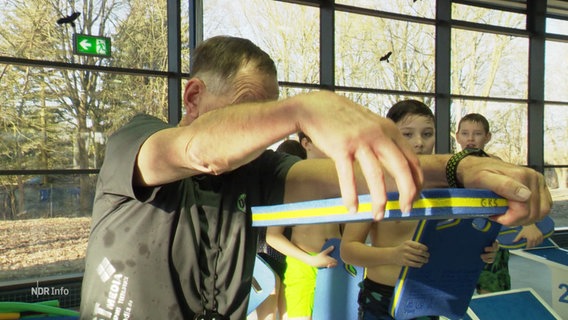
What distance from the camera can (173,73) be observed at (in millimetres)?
5676

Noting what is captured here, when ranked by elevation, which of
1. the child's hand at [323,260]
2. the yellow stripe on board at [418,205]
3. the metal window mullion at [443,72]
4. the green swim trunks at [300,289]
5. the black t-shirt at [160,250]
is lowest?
the green swim trunks at [300,289]

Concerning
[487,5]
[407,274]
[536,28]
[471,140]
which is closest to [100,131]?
[471,140]

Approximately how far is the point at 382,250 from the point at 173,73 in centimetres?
415

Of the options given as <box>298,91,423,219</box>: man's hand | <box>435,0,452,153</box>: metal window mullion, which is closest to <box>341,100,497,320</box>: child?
<box>298,91,423,219</box>: man's hand

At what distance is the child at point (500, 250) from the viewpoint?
2.54 m

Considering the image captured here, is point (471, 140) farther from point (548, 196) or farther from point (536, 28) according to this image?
point (536, 28)

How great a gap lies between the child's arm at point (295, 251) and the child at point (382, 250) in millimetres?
578

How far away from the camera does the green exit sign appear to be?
5277 millimetres

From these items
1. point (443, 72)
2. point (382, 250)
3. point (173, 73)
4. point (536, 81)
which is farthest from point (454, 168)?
point (536, 81)

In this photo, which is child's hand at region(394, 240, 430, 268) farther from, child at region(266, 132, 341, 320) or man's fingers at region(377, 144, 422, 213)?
child at region(266, 132, 341, 320)

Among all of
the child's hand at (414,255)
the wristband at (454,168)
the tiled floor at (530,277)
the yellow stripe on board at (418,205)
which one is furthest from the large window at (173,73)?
the yellow stripe on board at (418,205)

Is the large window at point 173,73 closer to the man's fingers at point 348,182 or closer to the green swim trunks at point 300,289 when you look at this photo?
the green swim trunks at point 300,289

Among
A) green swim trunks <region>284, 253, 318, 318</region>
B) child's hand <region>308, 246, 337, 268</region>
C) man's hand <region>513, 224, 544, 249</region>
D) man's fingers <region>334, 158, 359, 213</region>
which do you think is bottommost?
green swim trunks <region>284, 253, 318, 318</region>

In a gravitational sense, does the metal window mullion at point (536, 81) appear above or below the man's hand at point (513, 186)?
above
